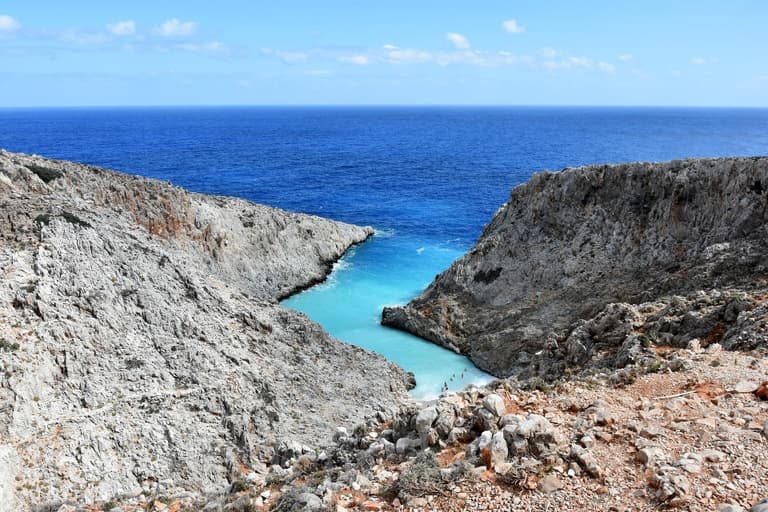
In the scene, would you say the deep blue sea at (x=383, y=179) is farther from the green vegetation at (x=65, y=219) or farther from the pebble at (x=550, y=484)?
the pebble at (x=550, y=484)

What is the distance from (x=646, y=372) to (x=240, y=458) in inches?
702

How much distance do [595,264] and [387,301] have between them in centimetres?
1801

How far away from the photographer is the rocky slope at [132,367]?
72.0 feet

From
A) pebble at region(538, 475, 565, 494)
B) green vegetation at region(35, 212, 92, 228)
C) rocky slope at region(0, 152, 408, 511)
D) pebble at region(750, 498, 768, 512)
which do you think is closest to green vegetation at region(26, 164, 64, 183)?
rocky slope at region(0, 152, 408, 511)

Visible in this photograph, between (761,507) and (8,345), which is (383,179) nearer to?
(8,345)

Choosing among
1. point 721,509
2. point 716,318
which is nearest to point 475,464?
point 721,509

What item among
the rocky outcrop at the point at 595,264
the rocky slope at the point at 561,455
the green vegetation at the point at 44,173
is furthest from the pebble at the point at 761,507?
the green vegetation at the point at 44,173

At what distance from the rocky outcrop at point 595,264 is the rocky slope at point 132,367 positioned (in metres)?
8.33

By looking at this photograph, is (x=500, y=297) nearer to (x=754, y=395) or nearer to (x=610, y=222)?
(x=610, y=222)

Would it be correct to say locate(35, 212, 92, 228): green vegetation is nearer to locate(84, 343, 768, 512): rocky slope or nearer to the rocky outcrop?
locate(84, 343, 768, 512): rocky slope

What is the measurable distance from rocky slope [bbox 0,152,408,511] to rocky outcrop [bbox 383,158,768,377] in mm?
8335

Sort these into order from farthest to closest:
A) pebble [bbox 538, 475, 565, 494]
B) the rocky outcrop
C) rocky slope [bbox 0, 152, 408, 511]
→ the rocky outcrop
rocky slope [bbox 0, 152, 408, 511]
pebble [bbox 538, 475, 565, 494]

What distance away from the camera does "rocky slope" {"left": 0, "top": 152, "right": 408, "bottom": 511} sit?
2195 centimetres

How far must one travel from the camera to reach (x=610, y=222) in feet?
126
